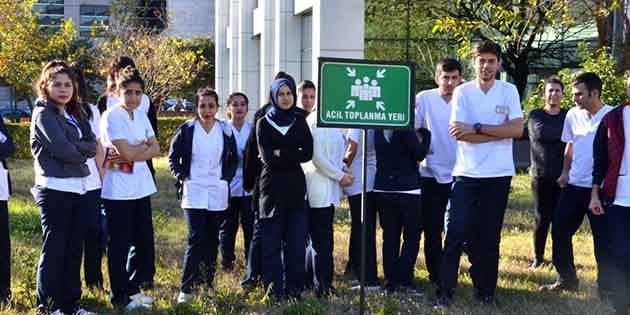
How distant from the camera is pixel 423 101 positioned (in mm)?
7152

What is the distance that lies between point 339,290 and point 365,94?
2.29 meters

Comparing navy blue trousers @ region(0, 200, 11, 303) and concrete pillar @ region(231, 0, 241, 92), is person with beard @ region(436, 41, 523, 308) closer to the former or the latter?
navy blue trousers @ region(0, 200, 11, 303)

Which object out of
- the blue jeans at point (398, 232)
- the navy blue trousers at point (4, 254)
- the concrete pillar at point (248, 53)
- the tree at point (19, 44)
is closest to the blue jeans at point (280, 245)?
the blue jeans at point (398, 232)

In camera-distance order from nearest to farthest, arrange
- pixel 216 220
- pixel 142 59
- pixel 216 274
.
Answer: pixel 216 220
pixel 216 274
pixel 142 59

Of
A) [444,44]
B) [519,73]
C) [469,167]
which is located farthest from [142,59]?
[469,167]

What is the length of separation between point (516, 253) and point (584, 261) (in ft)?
2.52

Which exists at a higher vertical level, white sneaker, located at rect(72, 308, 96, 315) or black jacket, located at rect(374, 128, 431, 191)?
black jacket, located at rect(374, 128, 431, 191)

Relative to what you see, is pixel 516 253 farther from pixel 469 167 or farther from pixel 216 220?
pixel 216 220

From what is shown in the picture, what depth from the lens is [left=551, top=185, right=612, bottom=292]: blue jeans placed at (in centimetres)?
656

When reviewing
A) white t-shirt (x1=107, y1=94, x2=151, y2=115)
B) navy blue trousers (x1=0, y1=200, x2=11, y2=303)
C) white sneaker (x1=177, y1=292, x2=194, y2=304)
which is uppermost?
white t-shirt (x1=107, y1=94, x2=151, y2=115)

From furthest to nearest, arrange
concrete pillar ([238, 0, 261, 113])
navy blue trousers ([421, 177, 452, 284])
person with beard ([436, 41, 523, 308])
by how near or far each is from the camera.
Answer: concrete pillar ([238, 0, 261, 113]) → navy blue trousers ([421, 177, 452, 284]) → person with beard ([436, 41, 523, 308])

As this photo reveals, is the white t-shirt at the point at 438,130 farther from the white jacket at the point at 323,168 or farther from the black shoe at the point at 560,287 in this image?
the black shoe at the point at 560,287

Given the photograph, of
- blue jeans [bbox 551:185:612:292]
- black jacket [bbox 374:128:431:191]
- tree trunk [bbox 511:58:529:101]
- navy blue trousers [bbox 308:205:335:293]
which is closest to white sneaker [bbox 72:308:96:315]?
navy blue trousers [bbox 308:205:335:293]

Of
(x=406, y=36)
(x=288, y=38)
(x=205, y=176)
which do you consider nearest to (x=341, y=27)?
(x=205, y=176)
